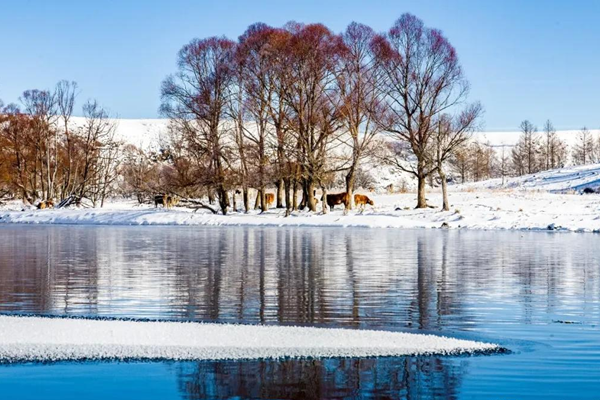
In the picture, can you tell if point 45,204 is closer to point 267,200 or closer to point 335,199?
point 267,200

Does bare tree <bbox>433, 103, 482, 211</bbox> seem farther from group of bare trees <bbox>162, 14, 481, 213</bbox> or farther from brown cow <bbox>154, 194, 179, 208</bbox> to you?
brown cow <bbox>154, 194, 179, 208</bbox>

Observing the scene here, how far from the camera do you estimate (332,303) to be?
14.2 m

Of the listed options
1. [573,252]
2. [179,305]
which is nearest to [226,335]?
[179,305]

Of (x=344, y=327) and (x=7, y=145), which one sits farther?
(x=7, y=145)

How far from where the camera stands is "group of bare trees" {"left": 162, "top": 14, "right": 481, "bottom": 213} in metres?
50.3

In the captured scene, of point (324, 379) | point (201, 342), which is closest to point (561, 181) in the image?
point (201, 342)

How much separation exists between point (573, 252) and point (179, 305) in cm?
1674

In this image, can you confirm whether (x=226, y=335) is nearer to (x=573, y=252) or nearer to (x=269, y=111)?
(x=573, y=252)

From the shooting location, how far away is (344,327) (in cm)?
1159

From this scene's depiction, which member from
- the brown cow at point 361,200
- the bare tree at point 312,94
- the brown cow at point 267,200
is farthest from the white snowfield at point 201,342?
the brown cow at point 267,200

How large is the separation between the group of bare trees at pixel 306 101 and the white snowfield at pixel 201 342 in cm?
3938

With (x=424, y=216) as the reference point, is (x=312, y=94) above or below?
above

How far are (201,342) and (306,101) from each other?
42.1 meters

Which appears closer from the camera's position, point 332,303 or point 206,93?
point 332,303
